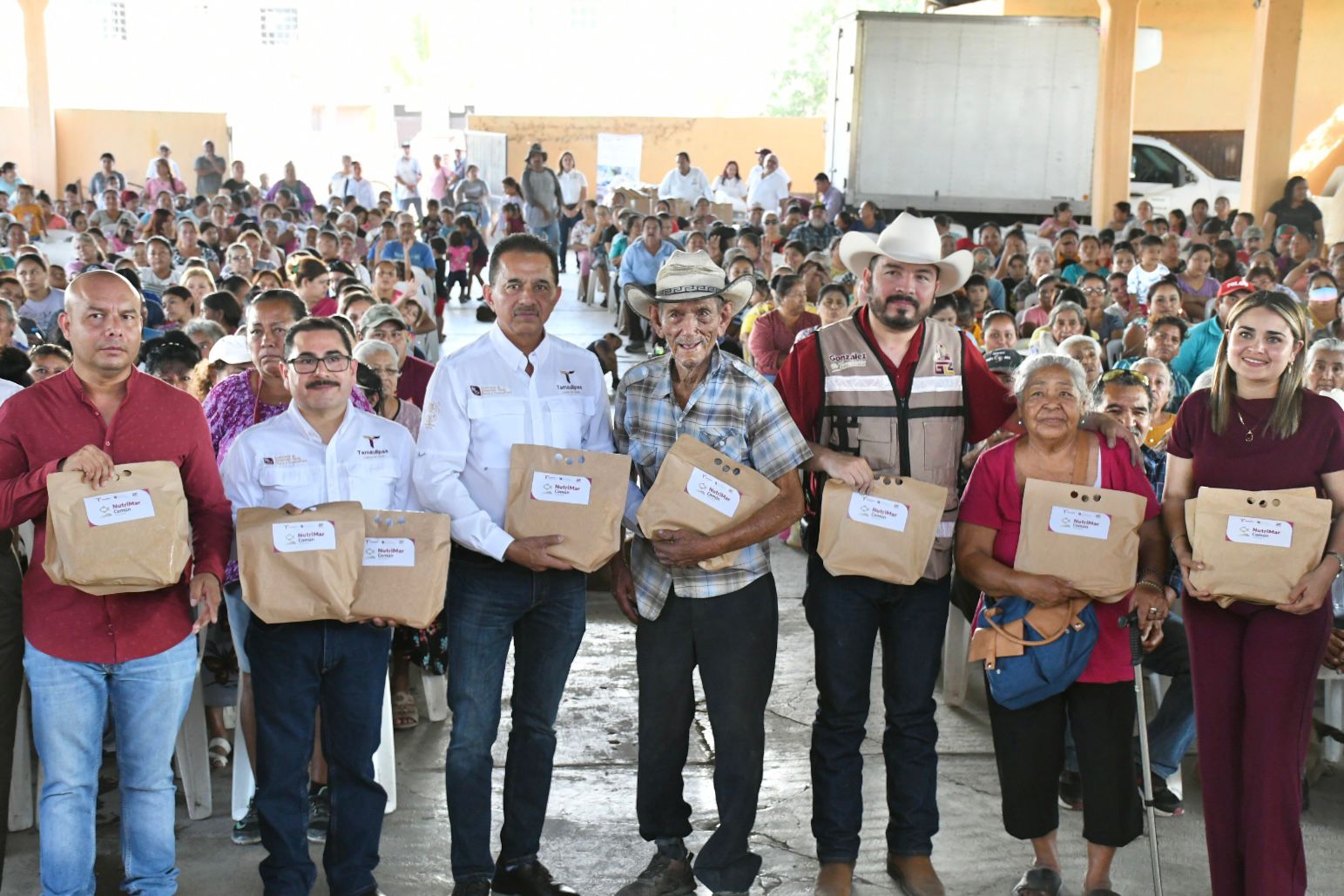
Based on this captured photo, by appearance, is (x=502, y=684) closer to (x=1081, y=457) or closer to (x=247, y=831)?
(x=247, y=831)

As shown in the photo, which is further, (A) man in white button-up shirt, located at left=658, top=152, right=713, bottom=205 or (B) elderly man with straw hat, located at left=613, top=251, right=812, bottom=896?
(A) man in white button-up shirt, located at left=658, top=152, right=713, bottom=205

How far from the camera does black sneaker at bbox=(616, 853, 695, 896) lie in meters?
4.27

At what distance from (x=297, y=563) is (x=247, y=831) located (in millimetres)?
1368

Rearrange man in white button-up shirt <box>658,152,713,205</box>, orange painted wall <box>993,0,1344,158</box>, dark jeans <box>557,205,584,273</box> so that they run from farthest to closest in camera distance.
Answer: orange painted wall <box>993,0,1344,158</box>, dark jeans <box>557,205,584,273</box>, man in white button-up shirt <box>658,152,713,205</box>

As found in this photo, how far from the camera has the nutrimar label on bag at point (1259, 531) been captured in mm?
3791

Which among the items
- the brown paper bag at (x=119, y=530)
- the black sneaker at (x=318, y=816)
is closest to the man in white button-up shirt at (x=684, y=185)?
the black sneaker at (x=318, y=816)

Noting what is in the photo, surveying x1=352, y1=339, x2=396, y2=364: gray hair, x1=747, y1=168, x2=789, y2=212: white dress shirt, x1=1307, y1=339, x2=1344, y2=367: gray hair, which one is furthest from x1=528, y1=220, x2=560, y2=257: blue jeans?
x1=1307, y1=339, x2=1344, y2=367: gray hair

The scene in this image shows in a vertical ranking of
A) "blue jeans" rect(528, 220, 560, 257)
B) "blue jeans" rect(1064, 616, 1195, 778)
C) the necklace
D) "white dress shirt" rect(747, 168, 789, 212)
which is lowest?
"blue jeans" rect(1064, 616, 1195, 778)

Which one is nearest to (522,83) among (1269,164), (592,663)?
(1269,164)

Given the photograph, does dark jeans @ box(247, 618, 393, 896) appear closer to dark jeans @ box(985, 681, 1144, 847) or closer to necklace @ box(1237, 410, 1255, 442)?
dark jeans @ box(985, 681, 1144, 847)

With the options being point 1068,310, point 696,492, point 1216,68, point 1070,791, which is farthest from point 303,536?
point 1216,68

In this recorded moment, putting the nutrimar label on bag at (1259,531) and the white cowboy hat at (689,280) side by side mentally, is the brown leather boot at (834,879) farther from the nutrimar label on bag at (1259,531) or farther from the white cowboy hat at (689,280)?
the white cowboy hat at (689,280)

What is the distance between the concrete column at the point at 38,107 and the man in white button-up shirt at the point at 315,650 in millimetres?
26176

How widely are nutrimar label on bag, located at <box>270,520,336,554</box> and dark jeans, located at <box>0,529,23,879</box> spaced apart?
2.61 feet
